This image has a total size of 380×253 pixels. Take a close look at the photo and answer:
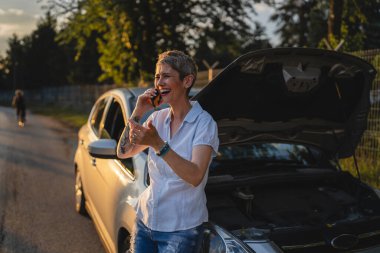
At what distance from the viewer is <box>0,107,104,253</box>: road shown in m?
4.82

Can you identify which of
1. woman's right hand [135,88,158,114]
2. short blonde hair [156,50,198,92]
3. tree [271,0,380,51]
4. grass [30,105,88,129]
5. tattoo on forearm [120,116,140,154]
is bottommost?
grass [30,105,88,129]

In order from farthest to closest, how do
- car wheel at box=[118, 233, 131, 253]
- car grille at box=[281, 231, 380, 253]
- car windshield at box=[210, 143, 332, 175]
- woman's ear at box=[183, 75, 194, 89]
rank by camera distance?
car windshield at box=[210, 143, 332, 175] < car wheel at box=[118, 233, 131, 253] < car grille at box=[281, 231, 380, 253] < woman's ear at box=[183, 75, 194, 89]

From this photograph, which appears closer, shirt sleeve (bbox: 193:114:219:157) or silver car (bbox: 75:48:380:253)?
shirt sleeve (bbox: 193:114:219:157)

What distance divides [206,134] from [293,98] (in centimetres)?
167

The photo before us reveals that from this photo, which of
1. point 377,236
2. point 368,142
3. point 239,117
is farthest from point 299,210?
point 368,142

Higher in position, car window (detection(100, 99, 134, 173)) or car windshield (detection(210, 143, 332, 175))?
car window (detection(100, 99, 134, 173))

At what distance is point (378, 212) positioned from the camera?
3.40 m

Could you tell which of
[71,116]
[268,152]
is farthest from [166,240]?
[71,116]

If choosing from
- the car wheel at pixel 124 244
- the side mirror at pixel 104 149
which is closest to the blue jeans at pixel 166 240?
the car wheel at pixel 124 244

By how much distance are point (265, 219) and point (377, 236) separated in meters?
0.75

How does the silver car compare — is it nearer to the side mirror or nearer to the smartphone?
the side mirror

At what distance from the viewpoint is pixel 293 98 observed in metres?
3.56

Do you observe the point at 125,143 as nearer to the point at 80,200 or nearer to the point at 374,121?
the point at 80,200

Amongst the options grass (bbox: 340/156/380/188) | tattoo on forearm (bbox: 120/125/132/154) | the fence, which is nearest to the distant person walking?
grass (bbox: 340/156/380/188)
